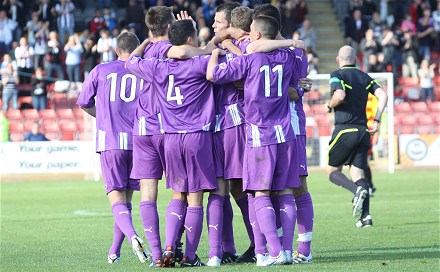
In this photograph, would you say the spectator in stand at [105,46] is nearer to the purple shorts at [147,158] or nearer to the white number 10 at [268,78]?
the purple shorts at [147,158]

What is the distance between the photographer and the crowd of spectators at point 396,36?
31.3m

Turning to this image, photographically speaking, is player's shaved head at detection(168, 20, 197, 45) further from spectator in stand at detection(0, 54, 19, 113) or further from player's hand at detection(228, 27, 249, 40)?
spectator in stand at detection(0, 54, 19, 113)

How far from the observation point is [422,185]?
2122cm

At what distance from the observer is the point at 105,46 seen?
29406 millimetres

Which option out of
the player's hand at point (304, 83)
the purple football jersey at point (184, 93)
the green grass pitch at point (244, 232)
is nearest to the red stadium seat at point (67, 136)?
the green grass pitch at point (244, 232)

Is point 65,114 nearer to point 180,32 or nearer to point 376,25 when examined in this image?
point 376,25

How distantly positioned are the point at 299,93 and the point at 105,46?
66.8 feet

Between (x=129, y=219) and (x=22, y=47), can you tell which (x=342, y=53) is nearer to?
(x=129, y=219)

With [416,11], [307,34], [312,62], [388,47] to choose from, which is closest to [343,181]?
[312,62]

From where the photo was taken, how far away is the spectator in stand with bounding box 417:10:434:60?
3359 centimetres

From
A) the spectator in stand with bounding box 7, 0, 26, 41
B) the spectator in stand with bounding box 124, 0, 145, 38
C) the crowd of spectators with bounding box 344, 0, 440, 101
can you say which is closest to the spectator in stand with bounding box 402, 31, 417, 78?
the crowd of spectators with bounding box 344, 0, 440, 101

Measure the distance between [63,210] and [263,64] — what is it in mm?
8659

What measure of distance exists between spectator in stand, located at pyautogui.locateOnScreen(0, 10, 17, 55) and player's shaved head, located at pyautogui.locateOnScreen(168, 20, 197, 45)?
2227 cm

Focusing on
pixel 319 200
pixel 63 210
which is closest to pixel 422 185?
pixel 319 200
